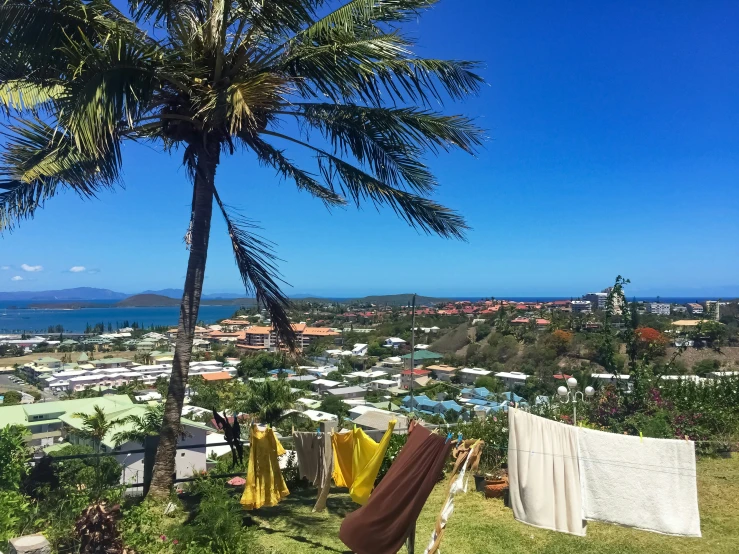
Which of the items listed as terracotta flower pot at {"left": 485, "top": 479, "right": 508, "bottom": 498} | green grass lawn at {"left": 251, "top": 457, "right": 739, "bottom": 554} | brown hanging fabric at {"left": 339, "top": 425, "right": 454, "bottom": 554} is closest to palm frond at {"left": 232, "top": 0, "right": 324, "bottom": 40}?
brown hanging fabric at {"left": 339, "top": 425, "right": 454, "bottom": 554}

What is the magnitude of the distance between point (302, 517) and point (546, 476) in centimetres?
313

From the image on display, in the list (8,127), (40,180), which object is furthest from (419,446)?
(8,127)

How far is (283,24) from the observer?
5.41m

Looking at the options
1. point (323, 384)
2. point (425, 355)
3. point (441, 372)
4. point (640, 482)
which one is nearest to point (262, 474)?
point (640, 482)

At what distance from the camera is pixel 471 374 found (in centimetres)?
1966

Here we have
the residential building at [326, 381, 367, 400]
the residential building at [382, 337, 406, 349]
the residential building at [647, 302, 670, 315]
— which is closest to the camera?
the residential building at [382, 337, 406, 349]

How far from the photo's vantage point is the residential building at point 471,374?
60.0 ft

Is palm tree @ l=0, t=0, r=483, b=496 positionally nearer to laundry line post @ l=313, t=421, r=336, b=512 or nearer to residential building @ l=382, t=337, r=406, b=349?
laundry line post @ l=313, t=421, r=336, b=512

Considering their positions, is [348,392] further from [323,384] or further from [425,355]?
[425,355]

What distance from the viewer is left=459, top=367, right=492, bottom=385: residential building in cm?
1828

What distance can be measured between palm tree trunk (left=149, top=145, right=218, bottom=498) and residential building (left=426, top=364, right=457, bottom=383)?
1528cm

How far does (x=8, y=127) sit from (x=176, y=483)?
15.9ft

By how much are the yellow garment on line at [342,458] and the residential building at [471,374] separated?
12.2 meters

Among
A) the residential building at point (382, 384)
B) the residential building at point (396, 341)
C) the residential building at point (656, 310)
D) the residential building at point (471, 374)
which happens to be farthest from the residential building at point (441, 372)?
the residential building at point (382, 384)
